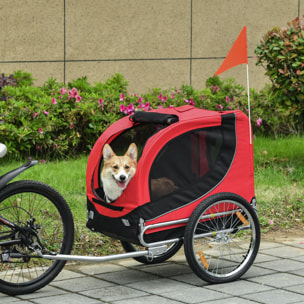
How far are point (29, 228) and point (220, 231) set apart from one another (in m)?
1.33

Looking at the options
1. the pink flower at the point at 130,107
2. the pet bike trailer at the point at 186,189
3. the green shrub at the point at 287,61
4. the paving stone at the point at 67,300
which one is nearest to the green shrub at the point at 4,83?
the pink flower at the point at 130,107

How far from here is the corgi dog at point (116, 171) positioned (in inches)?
182

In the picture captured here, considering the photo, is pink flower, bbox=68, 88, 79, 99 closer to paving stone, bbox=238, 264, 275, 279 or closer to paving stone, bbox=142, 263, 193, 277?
paving stone, bbox=142, 263, 193, 277

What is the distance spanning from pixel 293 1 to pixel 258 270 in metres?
7.53

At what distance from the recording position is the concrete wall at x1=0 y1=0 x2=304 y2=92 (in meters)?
9.96

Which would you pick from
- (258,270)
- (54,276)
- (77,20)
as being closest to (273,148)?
(77,20)

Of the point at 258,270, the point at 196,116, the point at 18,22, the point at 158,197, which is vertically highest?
the point at 18,22

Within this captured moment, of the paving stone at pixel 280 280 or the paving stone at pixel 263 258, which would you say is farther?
the paving stone at pixel 263 258

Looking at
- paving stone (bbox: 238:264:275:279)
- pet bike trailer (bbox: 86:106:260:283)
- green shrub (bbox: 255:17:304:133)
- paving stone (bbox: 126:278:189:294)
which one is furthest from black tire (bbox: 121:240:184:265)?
green shrub (bbox: 255:17:304:133)

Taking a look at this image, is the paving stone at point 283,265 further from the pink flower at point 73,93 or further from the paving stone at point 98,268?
the pink flower at point 73,93

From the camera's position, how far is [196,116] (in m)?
4.80

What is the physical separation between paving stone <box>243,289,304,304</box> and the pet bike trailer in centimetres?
36

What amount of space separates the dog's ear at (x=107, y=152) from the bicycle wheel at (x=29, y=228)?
41 cm

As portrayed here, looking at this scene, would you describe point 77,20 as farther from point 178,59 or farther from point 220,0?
point 220,0
